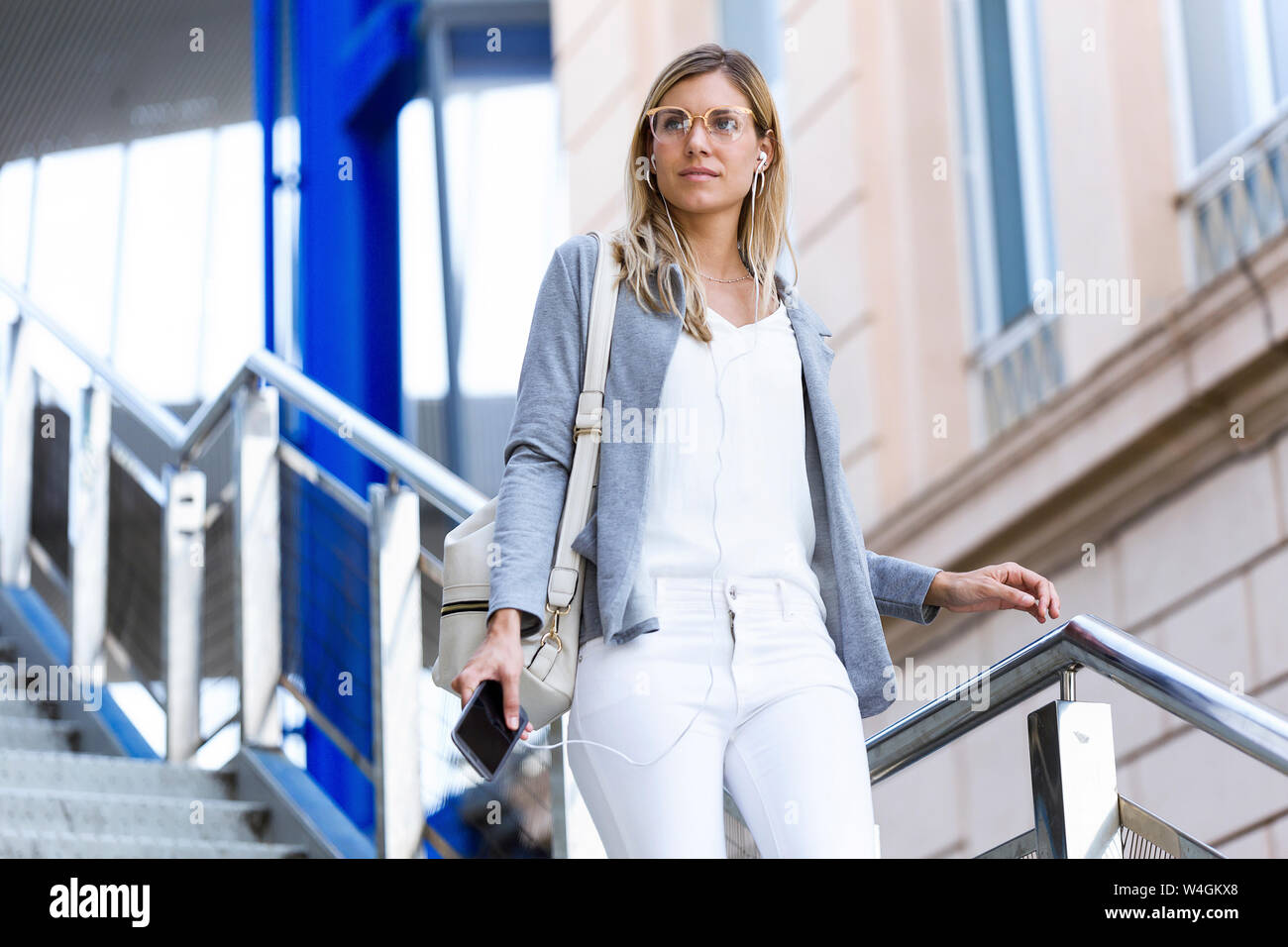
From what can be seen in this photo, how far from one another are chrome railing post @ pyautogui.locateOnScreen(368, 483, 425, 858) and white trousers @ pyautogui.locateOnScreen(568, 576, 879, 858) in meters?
1.75

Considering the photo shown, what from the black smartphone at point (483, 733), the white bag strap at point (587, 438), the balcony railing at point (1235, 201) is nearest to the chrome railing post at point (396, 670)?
the white bag strap at point (587, 438)

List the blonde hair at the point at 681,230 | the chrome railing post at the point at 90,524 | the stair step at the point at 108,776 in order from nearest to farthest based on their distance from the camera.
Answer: the blonde hair at the point at 681,230 < the stair step at the point at 108,776 < the chrome railing post at the point at 90,524

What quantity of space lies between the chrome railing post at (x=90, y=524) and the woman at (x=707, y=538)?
3288 millimetres

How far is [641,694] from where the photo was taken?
1.71 m

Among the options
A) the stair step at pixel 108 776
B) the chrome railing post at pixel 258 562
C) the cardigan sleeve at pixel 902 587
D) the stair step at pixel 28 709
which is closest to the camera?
the cardigan sleeve at pixel 902 587

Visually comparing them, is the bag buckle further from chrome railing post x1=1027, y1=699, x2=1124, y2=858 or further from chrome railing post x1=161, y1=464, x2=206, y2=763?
chrome railing post x1=161, y1=464, x2=206, y2=763

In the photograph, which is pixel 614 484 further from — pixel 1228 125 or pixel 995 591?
pixel 1228 125

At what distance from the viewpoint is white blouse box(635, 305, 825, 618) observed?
1.79 m

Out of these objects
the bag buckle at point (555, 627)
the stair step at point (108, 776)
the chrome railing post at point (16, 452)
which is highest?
the chrome railing post at point (16, 452)

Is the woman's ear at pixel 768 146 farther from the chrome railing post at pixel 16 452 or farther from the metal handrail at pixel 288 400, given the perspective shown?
the chrome railing post at pixel 16 452

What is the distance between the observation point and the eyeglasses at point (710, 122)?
1.95 m

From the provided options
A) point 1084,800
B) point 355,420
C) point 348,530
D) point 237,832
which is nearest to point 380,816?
point 237,832

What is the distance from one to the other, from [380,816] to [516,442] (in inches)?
70.5
